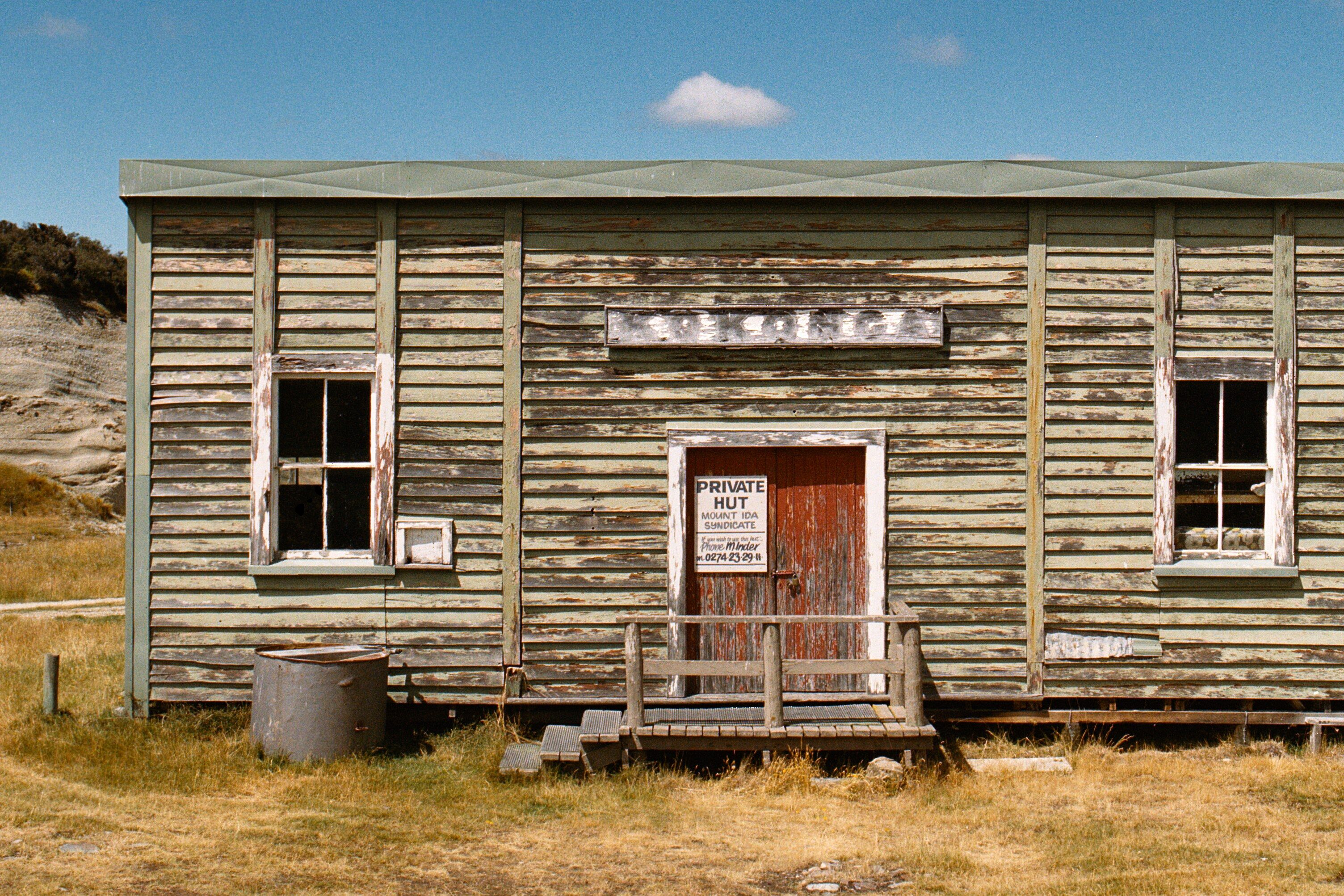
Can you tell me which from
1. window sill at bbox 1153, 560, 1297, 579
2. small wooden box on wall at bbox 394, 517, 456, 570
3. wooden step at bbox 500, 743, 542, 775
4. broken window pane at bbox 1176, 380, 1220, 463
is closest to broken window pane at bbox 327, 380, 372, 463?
small wooden box on wall at bbox 394, 517, 456, 570

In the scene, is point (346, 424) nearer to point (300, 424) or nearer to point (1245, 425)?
point (300, 424)

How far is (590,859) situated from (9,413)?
25.6 meters

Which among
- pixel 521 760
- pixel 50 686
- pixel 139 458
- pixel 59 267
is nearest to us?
pixel 521 760

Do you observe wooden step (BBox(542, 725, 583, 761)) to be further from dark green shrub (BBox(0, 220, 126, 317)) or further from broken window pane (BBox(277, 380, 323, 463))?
dark green shrub (BBox(0, 220, 126, 317))

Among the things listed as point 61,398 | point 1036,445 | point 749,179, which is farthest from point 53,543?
point 1036,445

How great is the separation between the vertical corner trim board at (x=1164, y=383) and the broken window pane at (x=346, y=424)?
5.90 meters

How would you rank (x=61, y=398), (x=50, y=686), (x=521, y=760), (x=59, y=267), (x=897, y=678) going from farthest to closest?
(x=59, y=267) → (x=61, y=398) → (x=50, y=686) → (x=897, y=678) → (x=521, y=760)

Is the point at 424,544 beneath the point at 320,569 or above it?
above

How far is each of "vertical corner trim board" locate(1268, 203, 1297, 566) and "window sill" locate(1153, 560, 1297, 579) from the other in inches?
3.5

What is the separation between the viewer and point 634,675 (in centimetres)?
735

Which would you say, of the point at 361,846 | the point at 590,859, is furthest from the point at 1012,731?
the point at 361,846

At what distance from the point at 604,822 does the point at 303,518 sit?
3.40m

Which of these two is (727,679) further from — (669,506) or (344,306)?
(344,306)

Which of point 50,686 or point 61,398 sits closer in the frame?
point 50,686
